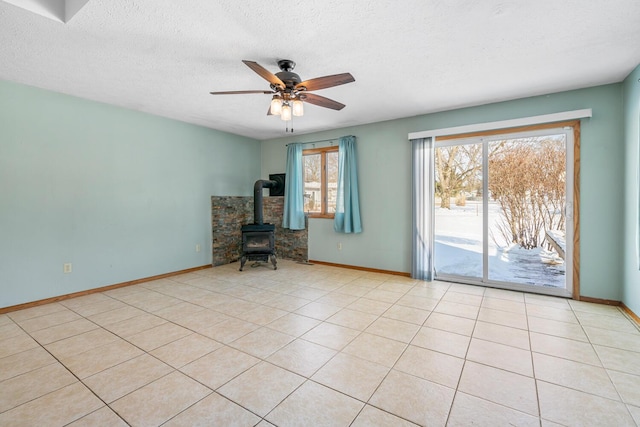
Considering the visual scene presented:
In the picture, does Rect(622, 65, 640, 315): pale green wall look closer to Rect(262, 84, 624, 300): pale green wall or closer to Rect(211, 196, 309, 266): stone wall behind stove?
Rect(262, 84, 624, 300): pale green wall

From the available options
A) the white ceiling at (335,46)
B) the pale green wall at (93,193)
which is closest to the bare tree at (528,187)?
the white ceiling at (335,46)

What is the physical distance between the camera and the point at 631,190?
288 cm

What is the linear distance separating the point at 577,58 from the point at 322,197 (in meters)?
3.70

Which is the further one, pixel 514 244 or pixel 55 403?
pixel 514 244

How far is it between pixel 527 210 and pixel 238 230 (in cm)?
457

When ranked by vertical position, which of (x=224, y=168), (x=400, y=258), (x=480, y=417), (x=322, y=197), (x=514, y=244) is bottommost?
(x=480, y=417)

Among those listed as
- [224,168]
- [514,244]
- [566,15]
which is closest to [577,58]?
[566,15]

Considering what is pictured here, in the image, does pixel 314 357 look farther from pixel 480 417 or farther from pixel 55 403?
pixel 55 403

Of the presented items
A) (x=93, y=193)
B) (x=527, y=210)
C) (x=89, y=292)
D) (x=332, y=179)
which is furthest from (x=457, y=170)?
(x=89, y=292)

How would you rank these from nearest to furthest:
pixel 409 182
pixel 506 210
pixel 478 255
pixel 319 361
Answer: pixel 319 361
pixel 506 210
pixel 478 255
pixel 409 182

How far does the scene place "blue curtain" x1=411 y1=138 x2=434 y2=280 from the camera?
412 cm

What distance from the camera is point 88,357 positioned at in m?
2.18

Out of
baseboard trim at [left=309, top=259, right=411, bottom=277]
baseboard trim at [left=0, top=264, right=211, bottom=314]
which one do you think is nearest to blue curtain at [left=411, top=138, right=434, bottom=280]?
baseboard trim at [left=309, top=259, right=411, bottom=277]

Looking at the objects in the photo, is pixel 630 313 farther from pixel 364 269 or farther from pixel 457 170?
pixel 364 269
